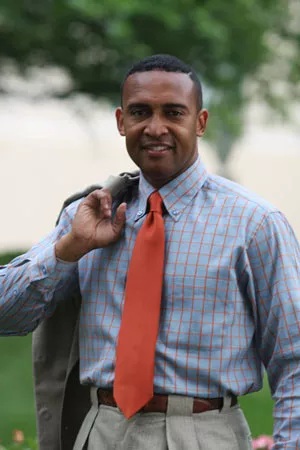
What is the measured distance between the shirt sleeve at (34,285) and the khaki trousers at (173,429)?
0.41 meters

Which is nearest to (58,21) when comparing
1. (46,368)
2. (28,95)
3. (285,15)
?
(28,95)

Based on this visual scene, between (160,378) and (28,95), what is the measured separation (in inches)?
405

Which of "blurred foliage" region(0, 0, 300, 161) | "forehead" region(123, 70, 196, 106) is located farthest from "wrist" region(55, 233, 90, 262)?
"blurred foliage" region(0, 0, 300, 161)

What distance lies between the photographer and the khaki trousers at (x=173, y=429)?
3.06 m

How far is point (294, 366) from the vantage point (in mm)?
3025

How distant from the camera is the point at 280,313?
9.96ft

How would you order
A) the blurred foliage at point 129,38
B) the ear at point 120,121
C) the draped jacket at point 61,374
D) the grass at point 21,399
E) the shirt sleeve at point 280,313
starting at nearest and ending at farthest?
the shirt sleeve at point 280,313
the ear at point 120,121
the draped jacket at point 61,374
the grass at point 21,399
the blurred foliage at point 129,38

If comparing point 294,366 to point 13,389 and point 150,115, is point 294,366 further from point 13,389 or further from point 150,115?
point 13,389

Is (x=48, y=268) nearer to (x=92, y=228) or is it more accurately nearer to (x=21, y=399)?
(x=92, y=228)

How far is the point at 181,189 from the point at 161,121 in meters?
0.25

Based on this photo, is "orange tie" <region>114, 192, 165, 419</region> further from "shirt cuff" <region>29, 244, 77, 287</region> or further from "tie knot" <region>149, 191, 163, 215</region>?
"shirt cuff" <region>29, 244, 77, 287</region>

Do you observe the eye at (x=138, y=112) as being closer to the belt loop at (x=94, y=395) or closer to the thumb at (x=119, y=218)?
the thumb at (x=119, y=218)

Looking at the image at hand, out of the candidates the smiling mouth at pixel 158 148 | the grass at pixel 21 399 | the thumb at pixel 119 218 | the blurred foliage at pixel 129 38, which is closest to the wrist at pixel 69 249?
the thumb at pixel 119 218

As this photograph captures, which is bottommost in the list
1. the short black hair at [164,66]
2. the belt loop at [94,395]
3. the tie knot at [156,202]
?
the belt loop at [94,395]
